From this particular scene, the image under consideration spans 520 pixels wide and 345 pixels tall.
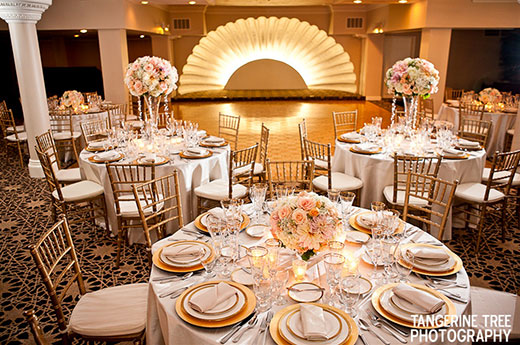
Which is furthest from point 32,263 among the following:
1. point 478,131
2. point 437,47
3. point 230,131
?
point 437,47

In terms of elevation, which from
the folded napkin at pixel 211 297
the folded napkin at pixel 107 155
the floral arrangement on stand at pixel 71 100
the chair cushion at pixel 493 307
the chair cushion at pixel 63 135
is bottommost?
the chair cushion at pixel 493 307

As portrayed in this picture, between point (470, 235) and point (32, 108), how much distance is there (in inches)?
256

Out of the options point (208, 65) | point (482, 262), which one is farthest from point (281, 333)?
point (208, 65)

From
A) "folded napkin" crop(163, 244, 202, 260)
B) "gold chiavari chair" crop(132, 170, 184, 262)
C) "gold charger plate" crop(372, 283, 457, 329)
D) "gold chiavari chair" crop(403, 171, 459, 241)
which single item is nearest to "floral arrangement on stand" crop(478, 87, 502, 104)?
"gold chiavari chair" crop(403, 171, 459, 241)

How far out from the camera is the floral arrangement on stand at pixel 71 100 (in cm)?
777

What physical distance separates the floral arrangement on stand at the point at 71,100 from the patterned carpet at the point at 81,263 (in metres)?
3.01

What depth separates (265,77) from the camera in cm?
1778

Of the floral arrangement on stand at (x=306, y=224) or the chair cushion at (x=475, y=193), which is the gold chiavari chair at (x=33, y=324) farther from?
the chair cushion at (x=475, y=193)

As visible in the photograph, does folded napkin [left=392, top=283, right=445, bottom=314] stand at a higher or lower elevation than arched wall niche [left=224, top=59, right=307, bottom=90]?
lower

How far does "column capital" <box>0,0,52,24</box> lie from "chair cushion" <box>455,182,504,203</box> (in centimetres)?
634

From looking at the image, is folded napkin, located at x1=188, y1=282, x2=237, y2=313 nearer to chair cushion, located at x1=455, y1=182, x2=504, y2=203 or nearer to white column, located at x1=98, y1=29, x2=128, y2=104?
chair cushion, located at x1=455, y1=182, x2=504, y2=203

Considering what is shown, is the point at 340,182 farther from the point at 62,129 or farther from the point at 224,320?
the point at 62,129

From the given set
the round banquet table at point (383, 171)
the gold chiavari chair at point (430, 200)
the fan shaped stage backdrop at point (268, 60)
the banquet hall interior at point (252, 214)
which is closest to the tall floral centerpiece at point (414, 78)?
the banquet hall interior at point (252, 214)

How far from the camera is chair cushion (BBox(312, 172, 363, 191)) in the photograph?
4.58 metres
